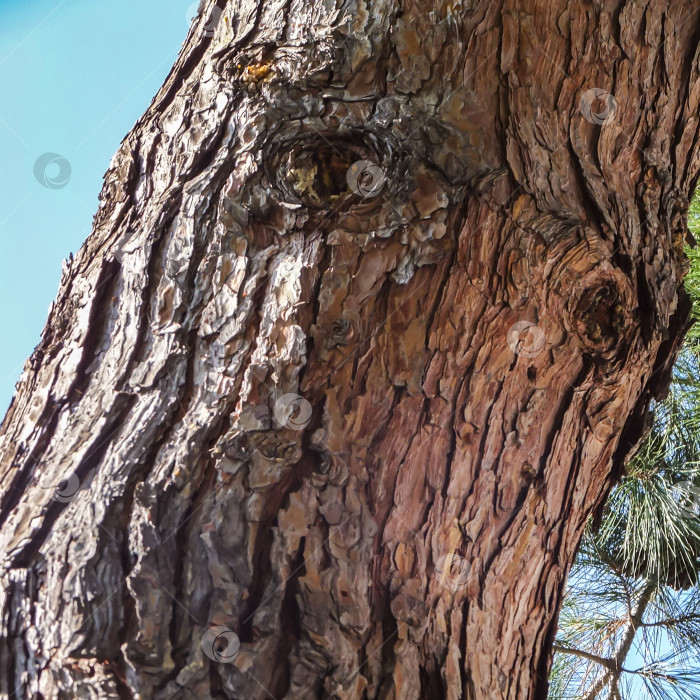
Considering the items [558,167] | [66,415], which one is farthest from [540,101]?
[66,415]
